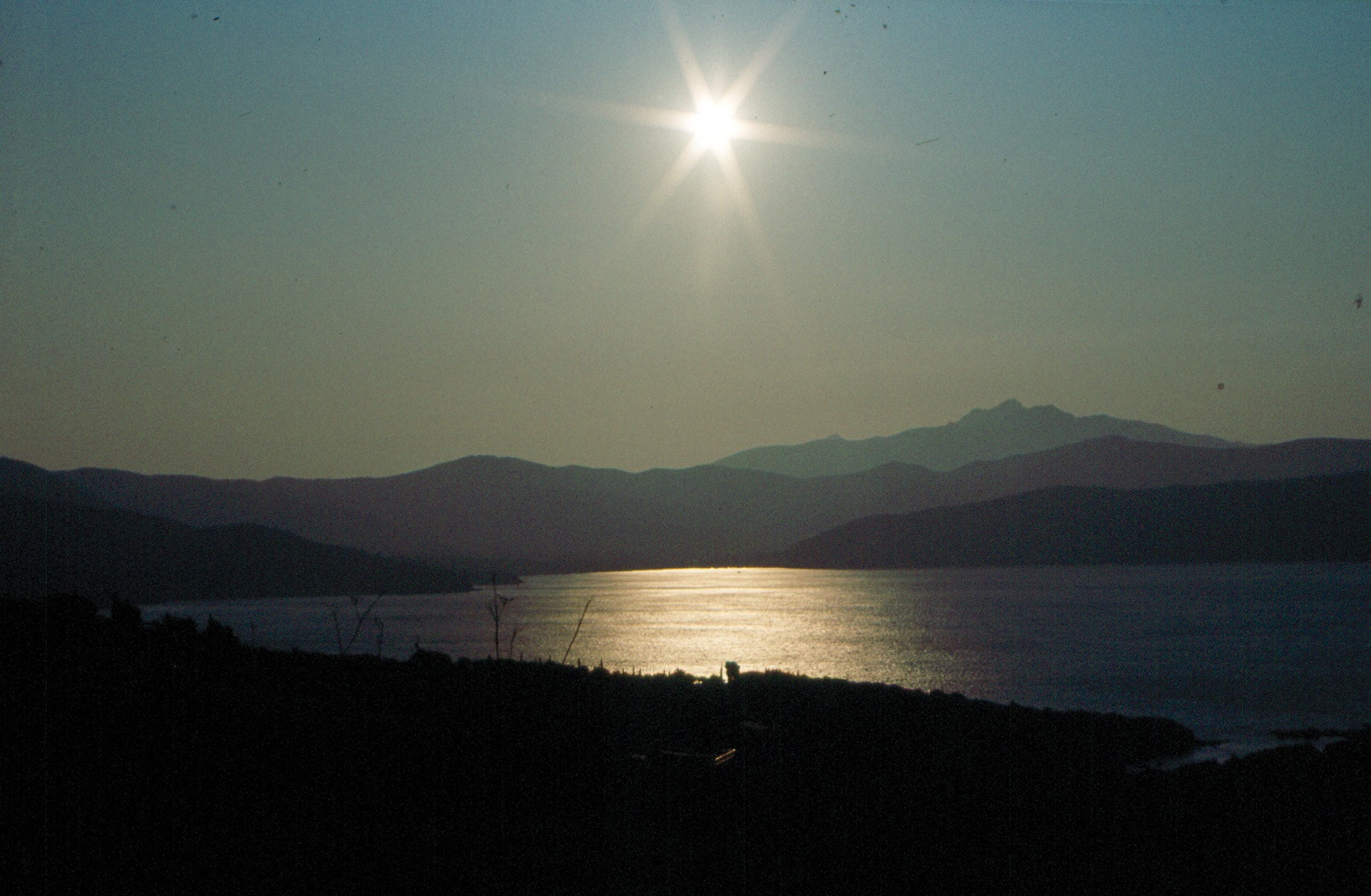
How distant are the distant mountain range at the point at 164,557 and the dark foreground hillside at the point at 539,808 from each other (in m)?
54.8

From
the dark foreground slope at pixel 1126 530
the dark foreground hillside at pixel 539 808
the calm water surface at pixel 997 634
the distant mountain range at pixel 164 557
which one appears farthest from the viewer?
the dark foreground slope at pixel 1126 530

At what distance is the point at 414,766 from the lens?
33.9ft

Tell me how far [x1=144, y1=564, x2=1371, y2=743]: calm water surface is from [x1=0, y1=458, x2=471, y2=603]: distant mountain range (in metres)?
3.40

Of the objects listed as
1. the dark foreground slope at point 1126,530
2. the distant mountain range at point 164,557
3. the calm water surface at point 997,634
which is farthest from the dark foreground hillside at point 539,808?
the dark foreground slope at point 1126,530

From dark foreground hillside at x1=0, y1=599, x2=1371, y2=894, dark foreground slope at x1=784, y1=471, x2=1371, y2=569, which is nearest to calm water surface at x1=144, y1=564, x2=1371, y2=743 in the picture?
dark foreground slope at x1=784, y1=471, x2=1371, y2=569

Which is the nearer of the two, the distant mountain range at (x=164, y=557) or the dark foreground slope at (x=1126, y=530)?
the distant mountain range at (x=164, y=557)

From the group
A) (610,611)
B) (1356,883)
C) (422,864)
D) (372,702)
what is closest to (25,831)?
(422,864)

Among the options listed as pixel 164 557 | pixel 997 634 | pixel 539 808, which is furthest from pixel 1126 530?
pixel 539 808

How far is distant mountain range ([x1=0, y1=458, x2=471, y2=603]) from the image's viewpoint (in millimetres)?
70688

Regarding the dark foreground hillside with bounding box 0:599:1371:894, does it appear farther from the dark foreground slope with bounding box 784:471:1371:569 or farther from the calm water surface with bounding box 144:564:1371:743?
the dark foreground slope with bounding box 784:471:1371:569

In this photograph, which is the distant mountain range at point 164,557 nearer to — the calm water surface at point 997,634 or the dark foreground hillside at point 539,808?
the calm water surface at point 997,634

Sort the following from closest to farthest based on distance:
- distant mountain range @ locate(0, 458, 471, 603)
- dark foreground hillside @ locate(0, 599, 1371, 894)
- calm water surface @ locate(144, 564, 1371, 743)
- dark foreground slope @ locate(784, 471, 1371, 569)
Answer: dark foreground hillside @ locate(0, 599, 1371, 894) < calm water surface @ locate(144, 564, 1371, 743) < distant mountain range @ locate(0, 458, 471, 603) < dark foreground slope @ locate(784, 471, 1371, 569)

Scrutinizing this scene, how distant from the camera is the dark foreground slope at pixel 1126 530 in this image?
427ft

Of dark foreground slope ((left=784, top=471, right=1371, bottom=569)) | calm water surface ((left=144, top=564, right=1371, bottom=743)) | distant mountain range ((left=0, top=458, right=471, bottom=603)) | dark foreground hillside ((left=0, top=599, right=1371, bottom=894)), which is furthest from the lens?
dark foreground slope ((left=784, top=471, right=1371, bottom=569))
